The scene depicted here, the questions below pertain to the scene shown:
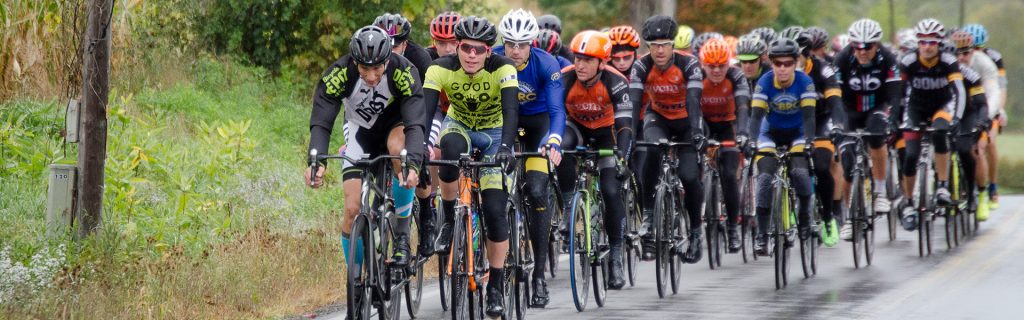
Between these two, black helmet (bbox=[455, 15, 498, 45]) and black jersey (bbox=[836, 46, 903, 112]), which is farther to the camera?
black jersey (bbox=[836, 46, 903, 112])

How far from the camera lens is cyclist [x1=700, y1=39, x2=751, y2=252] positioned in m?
12.7

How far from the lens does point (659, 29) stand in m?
11.7

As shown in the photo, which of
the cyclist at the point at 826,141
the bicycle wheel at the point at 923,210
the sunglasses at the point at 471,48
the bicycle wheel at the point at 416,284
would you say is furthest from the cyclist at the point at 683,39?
the sunglasses at the point at 471,48

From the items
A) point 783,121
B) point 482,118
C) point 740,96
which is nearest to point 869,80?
point 740,96

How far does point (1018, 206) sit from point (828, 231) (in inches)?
342

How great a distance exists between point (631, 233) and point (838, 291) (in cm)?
170

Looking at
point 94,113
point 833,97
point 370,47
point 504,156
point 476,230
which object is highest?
point 833,97

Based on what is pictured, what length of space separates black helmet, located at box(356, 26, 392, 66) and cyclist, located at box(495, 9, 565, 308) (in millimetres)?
1292

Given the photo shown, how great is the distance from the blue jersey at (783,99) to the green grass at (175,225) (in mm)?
3877

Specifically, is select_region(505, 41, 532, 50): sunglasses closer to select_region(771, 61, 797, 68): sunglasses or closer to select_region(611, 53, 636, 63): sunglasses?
select_region(611, 53, 636, 63): sunglasses

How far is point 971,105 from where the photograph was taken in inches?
589

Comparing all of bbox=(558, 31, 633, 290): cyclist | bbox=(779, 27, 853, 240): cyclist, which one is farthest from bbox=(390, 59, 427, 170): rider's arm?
bbox=(779, 27, 853, 240): cyclist

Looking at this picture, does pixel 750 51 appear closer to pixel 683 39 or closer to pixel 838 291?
pixel 683 39

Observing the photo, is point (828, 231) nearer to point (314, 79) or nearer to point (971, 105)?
point (971, 105)
